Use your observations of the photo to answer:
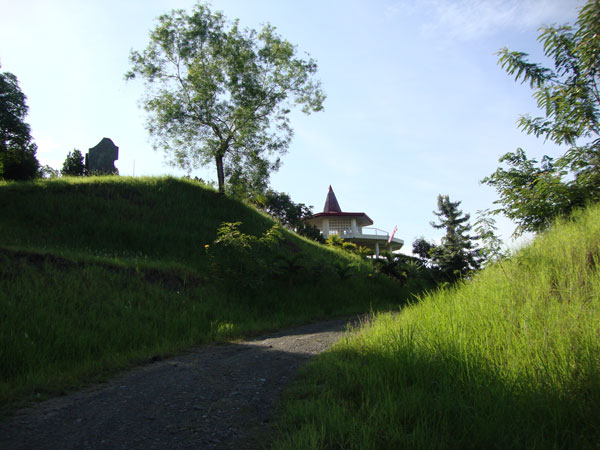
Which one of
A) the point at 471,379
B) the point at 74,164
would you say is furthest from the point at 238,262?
the point at 74,164

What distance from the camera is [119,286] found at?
8.34m

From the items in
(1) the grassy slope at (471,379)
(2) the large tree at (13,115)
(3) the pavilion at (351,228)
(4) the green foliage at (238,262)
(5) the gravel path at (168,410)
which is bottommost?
(5) the gravel path at (168,410)

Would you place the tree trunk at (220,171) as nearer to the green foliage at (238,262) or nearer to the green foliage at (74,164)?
the green foliage at (238,262)

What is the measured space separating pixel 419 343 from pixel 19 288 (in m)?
7.43

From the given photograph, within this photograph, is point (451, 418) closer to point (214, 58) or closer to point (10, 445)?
point (10, 445)

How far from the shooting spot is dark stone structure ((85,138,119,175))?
797 inches

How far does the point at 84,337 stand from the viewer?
589cm

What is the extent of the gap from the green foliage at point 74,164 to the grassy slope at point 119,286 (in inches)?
570

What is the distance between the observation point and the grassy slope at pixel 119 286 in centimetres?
546

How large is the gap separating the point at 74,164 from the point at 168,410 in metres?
31.7

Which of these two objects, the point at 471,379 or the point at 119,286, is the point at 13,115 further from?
the point at 471,379

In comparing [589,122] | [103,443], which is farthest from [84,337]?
[589,122]

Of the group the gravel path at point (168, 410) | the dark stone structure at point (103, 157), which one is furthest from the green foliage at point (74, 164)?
the gravel path at point (168, 410)

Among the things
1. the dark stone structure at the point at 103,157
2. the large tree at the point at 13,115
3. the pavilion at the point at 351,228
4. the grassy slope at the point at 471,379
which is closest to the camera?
the grassy slope at the point at 471,379
